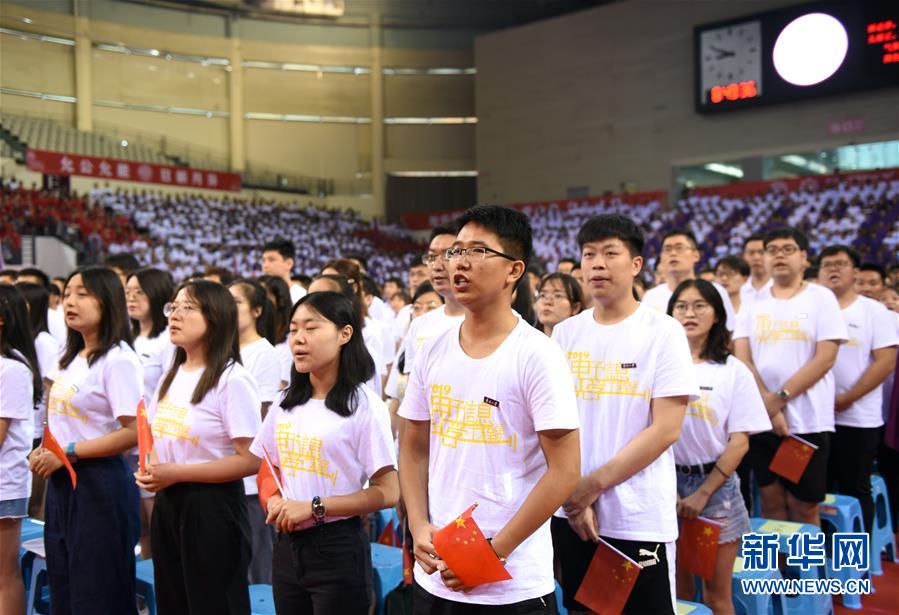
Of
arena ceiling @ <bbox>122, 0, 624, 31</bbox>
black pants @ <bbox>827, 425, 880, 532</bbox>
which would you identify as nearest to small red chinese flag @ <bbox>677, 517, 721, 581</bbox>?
black pants @ <bbox>827, 425, 880, 532</bbox>

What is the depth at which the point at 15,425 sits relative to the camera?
3.23m

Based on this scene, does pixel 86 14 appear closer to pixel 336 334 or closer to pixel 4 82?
pixel 4 82

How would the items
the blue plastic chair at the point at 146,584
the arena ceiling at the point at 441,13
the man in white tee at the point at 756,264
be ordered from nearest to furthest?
1. the blue plastic chair at the point at 146,584
2. the man in white tee at the point at 756,264
3. the arena ceiling at the point at 441,13

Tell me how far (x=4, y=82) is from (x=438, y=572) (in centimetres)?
2623

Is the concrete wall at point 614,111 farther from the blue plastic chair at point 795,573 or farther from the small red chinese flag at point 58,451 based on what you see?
the small red chinese flag at point 58,451

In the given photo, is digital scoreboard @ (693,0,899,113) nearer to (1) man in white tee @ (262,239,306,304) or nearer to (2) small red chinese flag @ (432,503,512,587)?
(1) man in white tee @ (262,239,306,304)

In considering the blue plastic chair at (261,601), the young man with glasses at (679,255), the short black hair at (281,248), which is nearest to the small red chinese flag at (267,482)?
the blue plastic chair at (261,601)

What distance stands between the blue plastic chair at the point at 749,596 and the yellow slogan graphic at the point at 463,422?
1.74m

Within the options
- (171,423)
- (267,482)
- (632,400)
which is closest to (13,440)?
(171,423)

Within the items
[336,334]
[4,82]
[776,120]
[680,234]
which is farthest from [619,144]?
[336,334]

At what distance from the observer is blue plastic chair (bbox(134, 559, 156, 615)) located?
3.29m

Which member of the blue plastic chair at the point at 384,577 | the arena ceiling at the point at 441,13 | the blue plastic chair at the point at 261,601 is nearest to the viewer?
the blue plastic chair at the point at 261,601

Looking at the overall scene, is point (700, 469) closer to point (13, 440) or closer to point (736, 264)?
point (13, 440)

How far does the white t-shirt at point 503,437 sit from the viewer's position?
1.83 m
